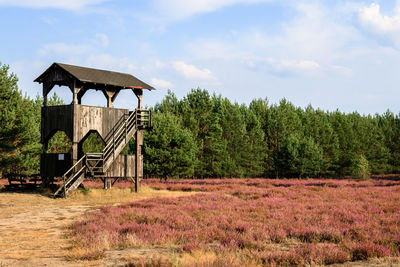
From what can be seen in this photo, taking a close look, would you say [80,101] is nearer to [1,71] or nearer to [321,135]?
[1,71]

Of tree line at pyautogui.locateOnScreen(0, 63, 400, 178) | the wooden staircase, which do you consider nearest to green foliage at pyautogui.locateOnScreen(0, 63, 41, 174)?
tree line at pyautogui.locateOnScreen(0, 63, 400, 178)

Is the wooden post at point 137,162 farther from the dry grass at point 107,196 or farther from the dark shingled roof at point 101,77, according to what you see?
the dark shingled roof at point 101,77

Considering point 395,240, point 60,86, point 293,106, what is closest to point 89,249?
point 395,240

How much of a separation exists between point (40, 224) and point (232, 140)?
4902 centimetres

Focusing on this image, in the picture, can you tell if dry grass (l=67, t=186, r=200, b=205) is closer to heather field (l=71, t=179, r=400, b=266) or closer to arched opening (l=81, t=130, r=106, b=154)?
heather field (l=71, t=179, r=400, b=266)

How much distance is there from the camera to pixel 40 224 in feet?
47.9

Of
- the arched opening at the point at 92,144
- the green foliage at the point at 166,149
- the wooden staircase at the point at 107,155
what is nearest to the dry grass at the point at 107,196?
the wooden staircase at the point at 107,155

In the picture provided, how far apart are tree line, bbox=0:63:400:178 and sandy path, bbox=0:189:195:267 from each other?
15.0 meters

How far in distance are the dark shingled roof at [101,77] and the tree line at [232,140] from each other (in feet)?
43.2

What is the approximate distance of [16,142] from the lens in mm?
38812

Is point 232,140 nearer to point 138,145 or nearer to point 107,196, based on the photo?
point 138,145

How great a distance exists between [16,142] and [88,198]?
18638 millimetres

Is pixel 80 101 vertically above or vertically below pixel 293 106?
below

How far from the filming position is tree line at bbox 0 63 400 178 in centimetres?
3869
